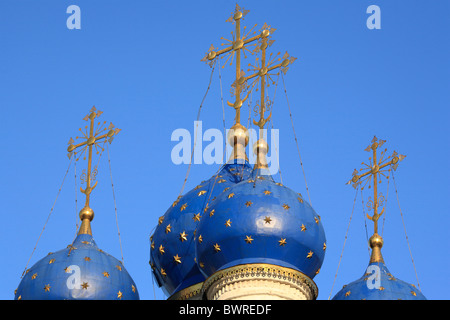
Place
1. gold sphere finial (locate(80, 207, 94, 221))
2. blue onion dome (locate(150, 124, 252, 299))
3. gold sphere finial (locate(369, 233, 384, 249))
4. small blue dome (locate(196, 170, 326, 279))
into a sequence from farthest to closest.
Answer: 1. gold sphere finial (locate(80, 207, 94, 221))
2. blue onion dome (locate(150, 124, 252, 299))
3. gold sphere finial (locate(369, 233, 384, 249))
4. small blue dome (locate(196, 170, 326, 279))

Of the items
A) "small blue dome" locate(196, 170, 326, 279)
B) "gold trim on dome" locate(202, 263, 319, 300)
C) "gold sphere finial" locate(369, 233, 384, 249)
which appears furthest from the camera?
"gold sphere finial" locate(369, 233, 384, 249)

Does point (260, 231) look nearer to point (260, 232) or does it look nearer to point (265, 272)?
point (260, 232)

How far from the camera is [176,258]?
31344mm

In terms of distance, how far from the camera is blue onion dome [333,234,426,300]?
1103 inches

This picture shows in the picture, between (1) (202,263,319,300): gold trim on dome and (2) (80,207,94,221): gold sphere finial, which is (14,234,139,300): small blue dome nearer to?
(2) (80,207,94,221): gold sphere finial

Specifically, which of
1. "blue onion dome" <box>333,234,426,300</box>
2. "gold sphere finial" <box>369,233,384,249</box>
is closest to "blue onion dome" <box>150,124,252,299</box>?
"gold sphere finial" <box>369,233,384,249</box>

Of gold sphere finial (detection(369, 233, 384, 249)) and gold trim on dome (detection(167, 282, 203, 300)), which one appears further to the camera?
gold trim on dome (detection(167, 282, 203, 300))

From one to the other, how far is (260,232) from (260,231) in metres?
0.03

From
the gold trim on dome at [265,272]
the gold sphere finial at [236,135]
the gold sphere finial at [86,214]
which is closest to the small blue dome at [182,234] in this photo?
the gold sphere finial at [236,135]

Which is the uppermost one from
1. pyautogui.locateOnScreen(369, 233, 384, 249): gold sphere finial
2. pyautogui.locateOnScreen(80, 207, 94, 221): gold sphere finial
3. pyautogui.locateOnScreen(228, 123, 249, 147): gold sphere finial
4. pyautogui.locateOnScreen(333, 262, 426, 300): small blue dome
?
pyautogui.locateOnScreen(228, 123, 249, 147): gold sphere finial

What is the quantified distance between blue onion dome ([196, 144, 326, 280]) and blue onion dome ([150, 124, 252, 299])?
219 cm

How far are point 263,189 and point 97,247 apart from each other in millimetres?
4330

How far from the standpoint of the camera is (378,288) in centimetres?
2825
